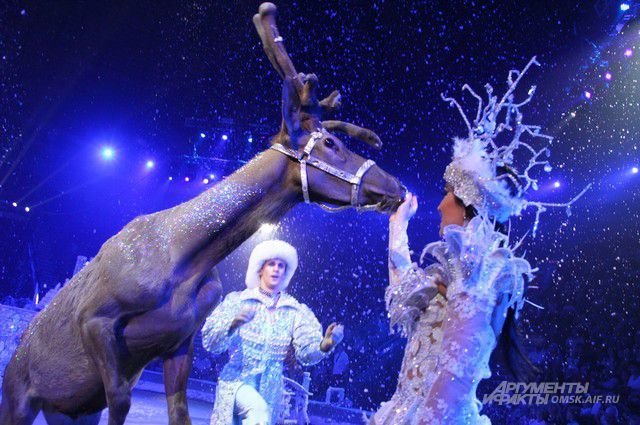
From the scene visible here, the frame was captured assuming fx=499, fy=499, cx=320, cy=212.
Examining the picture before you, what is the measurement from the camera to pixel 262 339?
384 centimetres

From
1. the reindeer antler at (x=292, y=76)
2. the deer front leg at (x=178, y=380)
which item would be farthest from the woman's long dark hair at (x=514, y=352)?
the deer front leg at (x=178, y=380)

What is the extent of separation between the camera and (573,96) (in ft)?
27.4

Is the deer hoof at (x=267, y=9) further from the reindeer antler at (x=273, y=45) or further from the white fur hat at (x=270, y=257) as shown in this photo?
the white fur hat at (x=270, y=257)

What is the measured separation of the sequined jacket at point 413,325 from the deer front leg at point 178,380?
853 millimetres

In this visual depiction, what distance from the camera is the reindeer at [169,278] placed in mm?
2049

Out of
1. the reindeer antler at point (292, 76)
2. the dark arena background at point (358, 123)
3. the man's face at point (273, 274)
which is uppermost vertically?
the dark arena background at point (358, 123)

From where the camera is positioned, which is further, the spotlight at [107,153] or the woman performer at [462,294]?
the spotlight at [107,153]

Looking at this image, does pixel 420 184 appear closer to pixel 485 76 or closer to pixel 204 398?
pixel 485 76

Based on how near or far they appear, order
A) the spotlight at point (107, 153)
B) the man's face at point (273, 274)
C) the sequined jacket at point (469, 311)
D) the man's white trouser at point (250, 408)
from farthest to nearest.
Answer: the spotlight at point (107, 153)
the man's face at point (273, 274)
the man's white trouser at point (250, 408)
the sequined jacket at point (469, 311)

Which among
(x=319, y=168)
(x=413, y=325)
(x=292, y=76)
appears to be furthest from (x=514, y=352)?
(x=292, y=76)

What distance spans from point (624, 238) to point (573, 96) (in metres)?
3.21

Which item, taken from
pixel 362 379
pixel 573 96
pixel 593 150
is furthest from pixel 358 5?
pixel 362 379

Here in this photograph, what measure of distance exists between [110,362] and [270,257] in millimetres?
2229

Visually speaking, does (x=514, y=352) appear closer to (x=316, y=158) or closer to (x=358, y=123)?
(x=316, y=158)
